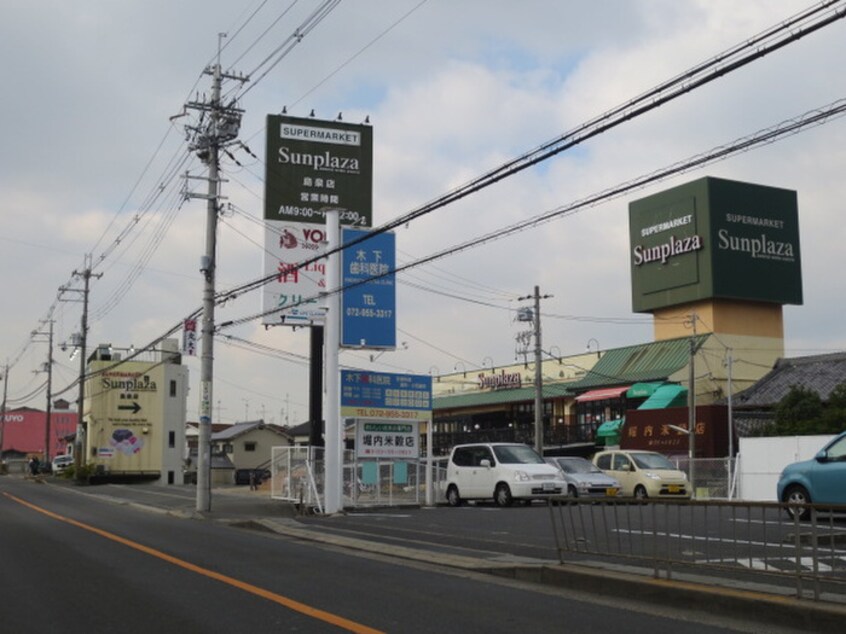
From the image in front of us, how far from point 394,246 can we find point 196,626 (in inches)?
797

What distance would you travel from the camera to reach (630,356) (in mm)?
53406

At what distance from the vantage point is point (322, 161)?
36531 mm

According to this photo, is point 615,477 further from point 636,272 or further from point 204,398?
point 636,272

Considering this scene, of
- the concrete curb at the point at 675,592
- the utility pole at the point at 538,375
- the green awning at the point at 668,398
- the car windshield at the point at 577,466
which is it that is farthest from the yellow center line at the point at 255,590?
the green awning at the point at 668,398

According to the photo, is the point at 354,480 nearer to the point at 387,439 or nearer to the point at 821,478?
the point at 387,439

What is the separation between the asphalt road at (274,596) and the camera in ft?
27.7

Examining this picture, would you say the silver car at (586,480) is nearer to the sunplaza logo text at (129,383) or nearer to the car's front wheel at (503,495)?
the car's front wheel at (503,495)

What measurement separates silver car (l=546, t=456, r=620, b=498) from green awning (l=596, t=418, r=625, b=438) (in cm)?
1965

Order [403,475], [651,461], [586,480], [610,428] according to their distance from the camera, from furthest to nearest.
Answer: [610,428]
[651,461]
[586,480]
[403,475]

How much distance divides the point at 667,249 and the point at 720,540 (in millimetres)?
45790

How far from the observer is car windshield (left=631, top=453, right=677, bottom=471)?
96.7 feet

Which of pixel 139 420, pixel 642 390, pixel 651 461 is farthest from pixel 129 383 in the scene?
pixel 651 461

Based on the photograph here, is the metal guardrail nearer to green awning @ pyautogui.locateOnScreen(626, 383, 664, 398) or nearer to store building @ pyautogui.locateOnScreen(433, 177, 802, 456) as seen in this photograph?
green awning @ pyautogui.locateOnScreen(626, 383, 664, 398)

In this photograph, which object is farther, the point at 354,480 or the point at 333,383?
the point at 354,480
